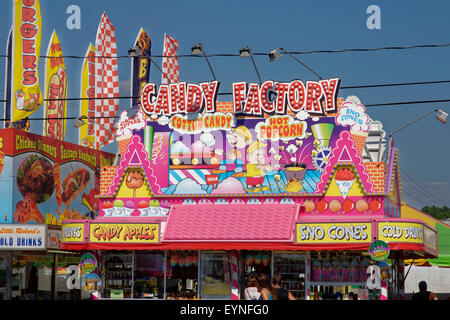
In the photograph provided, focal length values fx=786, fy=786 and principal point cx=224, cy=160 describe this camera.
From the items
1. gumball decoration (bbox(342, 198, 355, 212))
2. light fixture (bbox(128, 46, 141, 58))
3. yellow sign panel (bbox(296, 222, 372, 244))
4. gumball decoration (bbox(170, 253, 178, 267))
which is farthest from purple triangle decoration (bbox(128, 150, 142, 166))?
gumball decoration (bbox(342, 198, 355, 212))

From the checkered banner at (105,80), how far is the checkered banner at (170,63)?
243 centimetres

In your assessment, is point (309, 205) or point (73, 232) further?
point (73, 232)

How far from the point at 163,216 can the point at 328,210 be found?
236 inches

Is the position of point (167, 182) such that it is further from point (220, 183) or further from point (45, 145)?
point (45, 145)

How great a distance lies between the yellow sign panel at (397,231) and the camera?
2547 centimetres

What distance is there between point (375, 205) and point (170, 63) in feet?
54.3

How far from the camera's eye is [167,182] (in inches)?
1143

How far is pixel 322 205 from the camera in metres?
27.5

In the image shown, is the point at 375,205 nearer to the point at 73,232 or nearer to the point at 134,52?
the point at 134,52

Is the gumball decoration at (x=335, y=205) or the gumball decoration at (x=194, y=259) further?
the gumball decoration at (x=194, y=259)

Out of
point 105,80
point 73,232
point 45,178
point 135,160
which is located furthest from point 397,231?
point 105,80

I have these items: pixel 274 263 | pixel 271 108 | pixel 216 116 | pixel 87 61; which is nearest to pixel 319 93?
pixel 271 108

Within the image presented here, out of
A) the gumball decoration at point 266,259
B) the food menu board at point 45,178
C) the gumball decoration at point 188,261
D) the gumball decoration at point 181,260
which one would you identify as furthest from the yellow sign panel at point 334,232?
the food menu board at point 45,178

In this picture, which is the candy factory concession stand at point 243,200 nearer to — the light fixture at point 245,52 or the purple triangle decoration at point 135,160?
the purple triangle decoration at point 135,160
